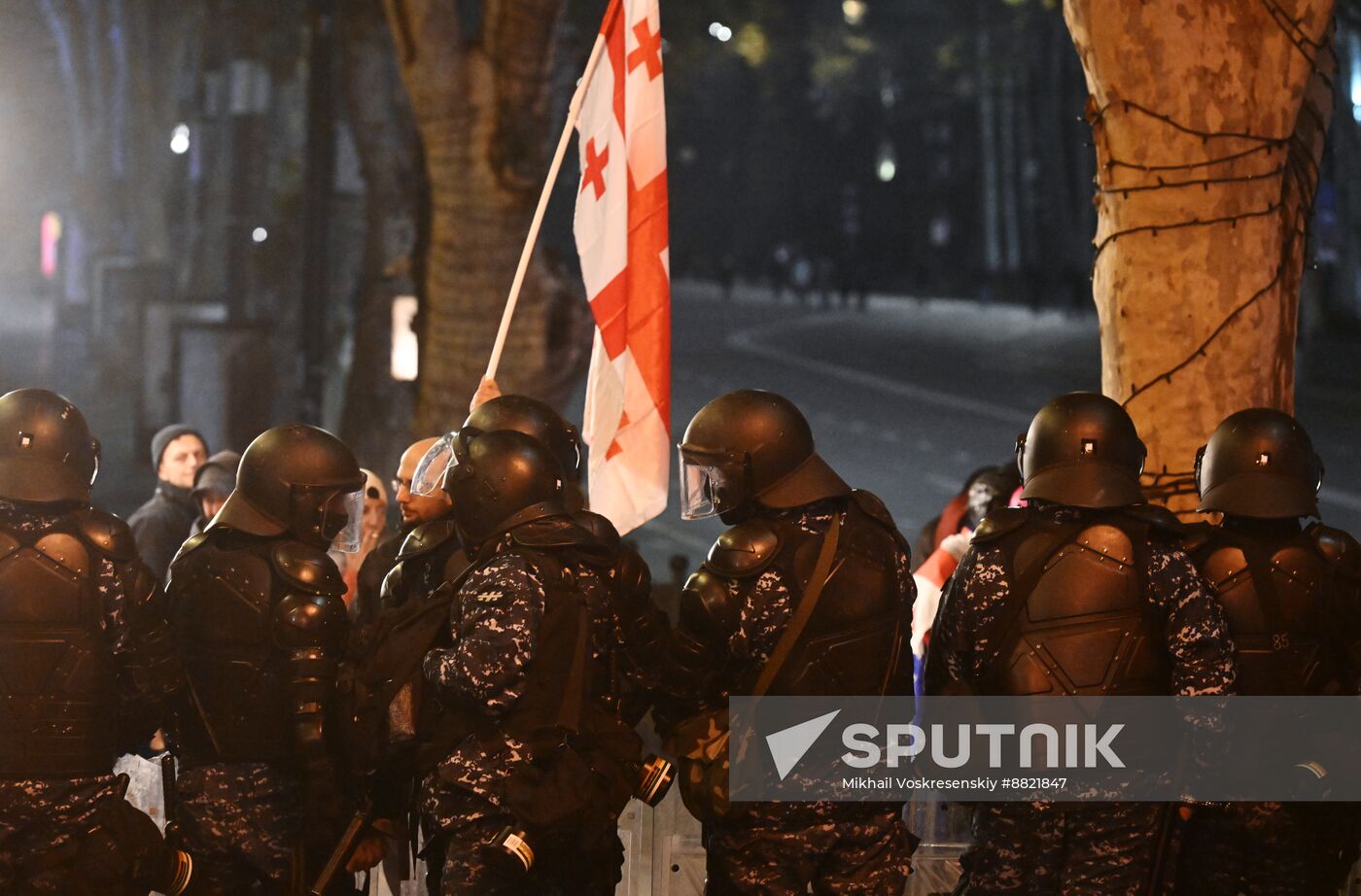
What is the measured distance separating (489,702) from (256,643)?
0.89 m

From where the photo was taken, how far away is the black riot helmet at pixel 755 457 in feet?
16.6

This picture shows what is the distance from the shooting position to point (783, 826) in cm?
499

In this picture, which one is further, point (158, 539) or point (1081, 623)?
point (158, 539)

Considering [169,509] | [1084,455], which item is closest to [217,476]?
[169,509]

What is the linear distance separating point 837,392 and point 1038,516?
21358 millimetres

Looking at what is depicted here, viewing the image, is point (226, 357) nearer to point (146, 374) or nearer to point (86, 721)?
point (146, 374)

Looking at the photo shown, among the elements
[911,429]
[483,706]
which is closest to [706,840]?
[483,706]

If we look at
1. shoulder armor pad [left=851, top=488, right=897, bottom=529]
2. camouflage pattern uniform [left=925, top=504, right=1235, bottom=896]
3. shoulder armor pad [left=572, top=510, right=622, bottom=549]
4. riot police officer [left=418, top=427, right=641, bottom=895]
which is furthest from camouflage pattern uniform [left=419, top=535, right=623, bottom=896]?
camouflage pattern uniform [left=925, top=504, right=1235, bottom=896]

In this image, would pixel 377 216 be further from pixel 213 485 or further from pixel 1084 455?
pixel 1084 455

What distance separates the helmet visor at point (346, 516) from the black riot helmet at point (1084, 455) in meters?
2.18

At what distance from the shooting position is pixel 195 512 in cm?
827

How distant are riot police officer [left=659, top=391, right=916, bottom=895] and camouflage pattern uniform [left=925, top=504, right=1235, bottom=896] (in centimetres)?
22

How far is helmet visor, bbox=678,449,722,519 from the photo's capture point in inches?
203

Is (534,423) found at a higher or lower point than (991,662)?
higher
